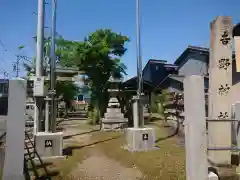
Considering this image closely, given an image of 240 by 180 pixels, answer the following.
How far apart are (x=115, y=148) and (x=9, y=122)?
725 cm

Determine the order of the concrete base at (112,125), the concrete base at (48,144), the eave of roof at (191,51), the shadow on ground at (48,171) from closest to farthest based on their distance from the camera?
the shadow on ground at (48,171) → the concrete base at (48,144) → the concrete base at (112,125) → the eave of roof at (191,51)

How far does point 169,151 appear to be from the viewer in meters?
9.88

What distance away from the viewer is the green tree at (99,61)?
21.1 meters

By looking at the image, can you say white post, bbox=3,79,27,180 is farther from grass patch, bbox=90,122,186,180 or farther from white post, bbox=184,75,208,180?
grass patch, bbox=90,122,186,180

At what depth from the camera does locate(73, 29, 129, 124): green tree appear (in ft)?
69.2

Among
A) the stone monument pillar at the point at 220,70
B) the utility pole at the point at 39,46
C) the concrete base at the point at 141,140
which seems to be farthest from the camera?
the concrete base at the point at 141,140

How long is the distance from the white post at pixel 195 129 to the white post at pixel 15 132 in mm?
3234

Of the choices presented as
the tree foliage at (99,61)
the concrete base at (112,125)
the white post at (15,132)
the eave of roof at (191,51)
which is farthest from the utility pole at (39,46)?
the eave of roof at (191,51)

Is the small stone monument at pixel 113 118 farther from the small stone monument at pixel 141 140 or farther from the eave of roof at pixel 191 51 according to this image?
the eave of roof at pixel 191 51

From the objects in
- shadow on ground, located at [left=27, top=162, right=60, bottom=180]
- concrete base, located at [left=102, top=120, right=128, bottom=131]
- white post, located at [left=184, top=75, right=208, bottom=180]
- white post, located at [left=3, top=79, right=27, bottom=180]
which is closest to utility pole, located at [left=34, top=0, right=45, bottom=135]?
shadow on ground, located at [left=27, top=162, right=60, bottom=180]

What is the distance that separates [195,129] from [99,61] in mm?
17556

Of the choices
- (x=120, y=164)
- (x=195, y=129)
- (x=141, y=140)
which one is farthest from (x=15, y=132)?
(x=141, y=140)

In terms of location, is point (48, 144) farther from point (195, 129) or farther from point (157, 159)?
point (195, 129)

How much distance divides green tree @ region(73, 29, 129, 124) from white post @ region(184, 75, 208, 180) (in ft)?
56.1
